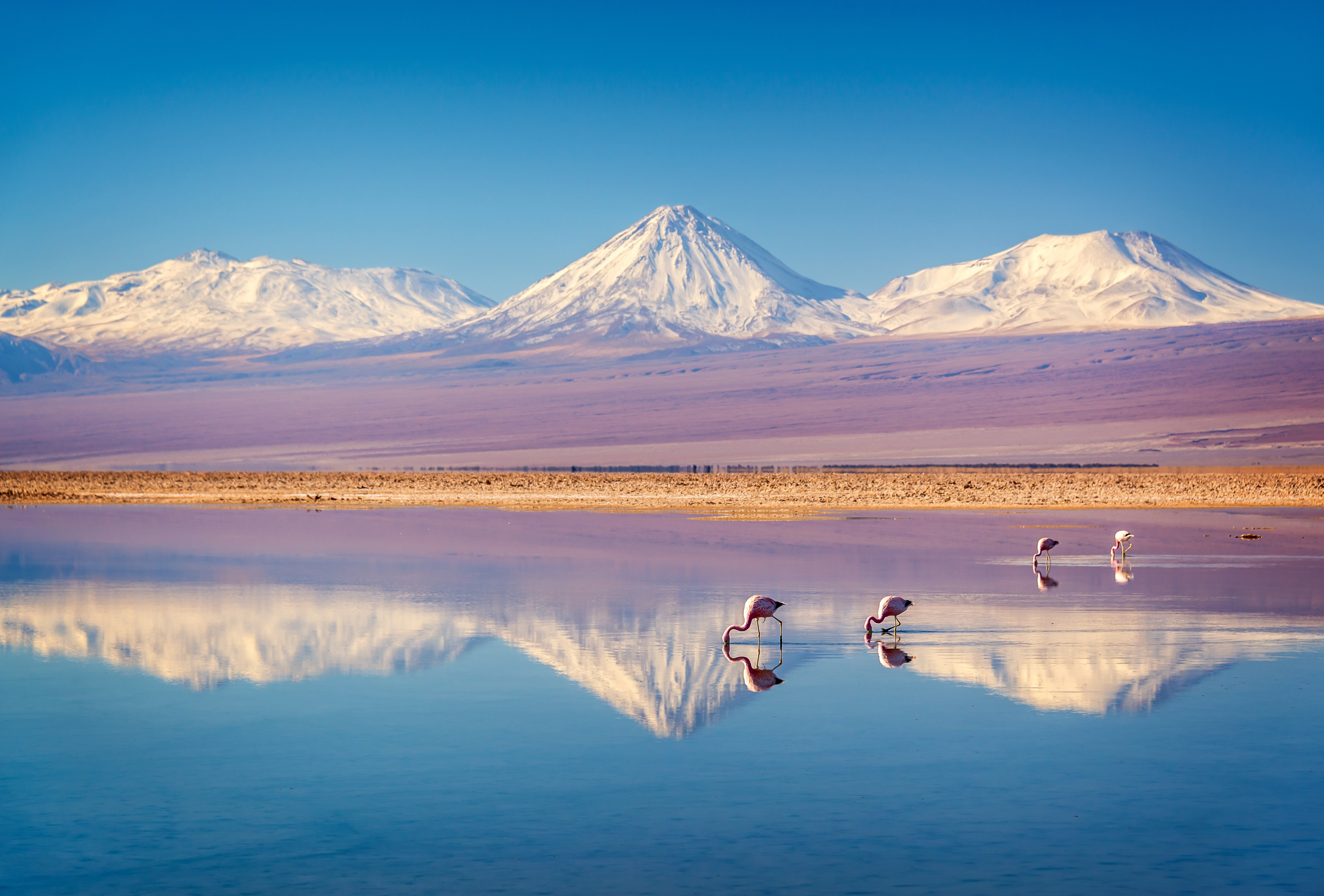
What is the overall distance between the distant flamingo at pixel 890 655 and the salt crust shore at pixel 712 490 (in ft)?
74.8

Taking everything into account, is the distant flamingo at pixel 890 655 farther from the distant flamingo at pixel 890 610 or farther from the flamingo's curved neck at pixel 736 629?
the flamingo's curved neck at pixel 736 629

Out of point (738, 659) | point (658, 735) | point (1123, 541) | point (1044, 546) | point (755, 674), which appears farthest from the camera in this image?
point (1123, 541)

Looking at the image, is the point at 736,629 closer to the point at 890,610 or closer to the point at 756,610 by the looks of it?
the point at 756,610

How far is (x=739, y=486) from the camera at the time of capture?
55375mm

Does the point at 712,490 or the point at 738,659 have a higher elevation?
the point at 738,659

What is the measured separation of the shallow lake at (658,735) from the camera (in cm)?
645

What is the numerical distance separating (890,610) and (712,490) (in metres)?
40.2

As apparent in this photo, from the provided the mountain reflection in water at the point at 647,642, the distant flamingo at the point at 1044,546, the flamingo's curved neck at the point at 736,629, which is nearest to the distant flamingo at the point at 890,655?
the mountain reflection in water at the point at 647,642

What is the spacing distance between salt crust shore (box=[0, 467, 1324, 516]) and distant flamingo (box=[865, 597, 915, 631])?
2244 centimetres

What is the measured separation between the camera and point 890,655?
12.1 meters

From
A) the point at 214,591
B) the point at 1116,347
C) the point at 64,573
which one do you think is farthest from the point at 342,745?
the point at 1116,347

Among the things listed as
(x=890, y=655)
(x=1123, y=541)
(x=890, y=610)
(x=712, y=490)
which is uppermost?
(x=890, y=610)

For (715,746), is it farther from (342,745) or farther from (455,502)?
(455,502)

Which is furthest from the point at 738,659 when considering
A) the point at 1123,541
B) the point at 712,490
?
the point at 712,490
